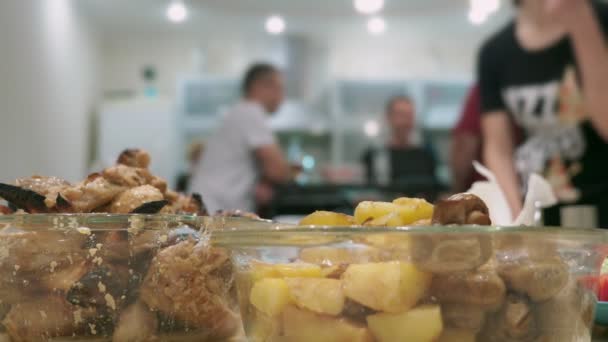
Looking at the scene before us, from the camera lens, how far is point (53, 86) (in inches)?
151

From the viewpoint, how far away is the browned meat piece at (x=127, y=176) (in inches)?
23.4

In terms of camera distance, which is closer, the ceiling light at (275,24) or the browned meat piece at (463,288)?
the browned meat piece at (463,288)

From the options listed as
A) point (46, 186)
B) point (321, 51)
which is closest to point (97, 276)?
point (46, 186)

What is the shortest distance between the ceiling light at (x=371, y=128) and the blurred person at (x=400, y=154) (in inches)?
54.1

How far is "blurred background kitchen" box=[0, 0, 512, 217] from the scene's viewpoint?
4652mm

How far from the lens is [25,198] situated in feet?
1.79

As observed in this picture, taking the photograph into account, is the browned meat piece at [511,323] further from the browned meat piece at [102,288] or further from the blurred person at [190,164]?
the blurred person at [190,164]

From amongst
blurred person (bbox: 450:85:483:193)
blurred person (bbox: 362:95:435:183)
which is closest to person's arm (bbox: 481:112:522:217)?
blurred person (bbox: 450:85:483:193)

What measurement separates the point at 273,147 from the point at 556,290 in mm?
2235

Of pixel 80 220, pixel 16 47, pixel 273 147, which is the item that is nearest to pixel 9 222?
pixel 80 220

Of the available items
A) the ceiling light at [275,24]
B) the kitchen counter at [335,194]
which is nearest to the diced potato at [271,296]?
the kitchen counter at [335,194]

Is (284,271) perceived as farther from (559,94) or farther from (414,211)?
(559,94)

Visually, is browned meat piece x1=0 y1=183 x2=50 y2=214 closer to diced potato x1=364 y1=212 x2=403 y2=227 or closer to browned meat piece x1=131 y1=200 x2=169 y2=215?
browned meat piece x1=131 y1=200 x2=169 y2=215

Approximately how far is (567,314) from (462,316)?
Result: 96 mm
